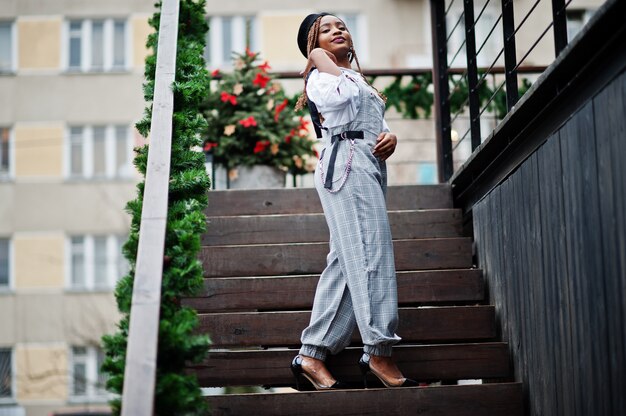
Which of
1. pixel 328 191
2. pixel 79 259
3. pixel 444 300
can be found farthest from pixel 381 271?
pixel 79 259

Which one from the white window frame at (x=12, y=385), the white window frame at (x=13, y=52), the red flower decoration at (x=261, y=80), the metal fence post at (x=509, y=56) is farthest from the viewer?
the white window frame at (x=13, y=52)

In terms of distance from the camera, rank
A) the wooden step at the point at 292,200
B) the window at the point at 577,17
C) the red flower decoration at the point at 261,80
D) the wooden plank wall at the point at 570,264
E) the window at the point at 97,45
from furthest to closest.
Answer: the window at the point at 97,45, the window at the point at 577,17, the red flower decoration at the point at 261,80, the wooden step at the point at 292,200, the wooden plank wall at the point at 570,264

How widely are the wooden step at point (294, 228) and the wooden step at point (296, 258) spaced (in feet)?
1.12

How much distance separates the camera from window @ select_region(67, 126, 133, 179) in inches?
1105

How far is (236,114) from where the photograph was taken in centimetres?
1001

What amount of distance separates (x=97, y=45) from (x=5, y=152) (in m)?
3.25

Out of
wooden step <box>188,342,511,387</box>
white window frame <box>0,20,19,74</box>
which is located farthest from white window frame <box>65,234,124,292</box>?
wooden step <box>188,342,511,387</box>

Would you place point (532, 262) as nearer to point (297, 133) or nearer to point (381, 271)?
point (381, 271)

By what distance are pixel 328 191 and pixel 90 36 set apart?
2342 centimetres

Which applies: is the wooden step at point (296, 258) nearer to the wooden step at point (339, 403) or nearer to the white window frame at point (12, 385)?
the wooden step at point (339, 403)

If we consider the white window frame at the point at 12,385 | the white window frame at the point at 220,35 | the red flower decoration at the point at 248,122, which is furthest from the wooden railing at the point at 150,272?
the white window frame at the point at 12,385

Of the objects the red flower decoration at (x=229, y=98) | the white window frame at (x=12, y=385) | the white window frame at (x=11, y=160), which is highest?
the white window frame at (x=11, y=160)

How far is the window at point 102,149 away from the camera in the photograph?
1105 inches

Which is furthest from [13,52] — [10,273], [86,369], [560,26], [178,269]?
[178,269]
